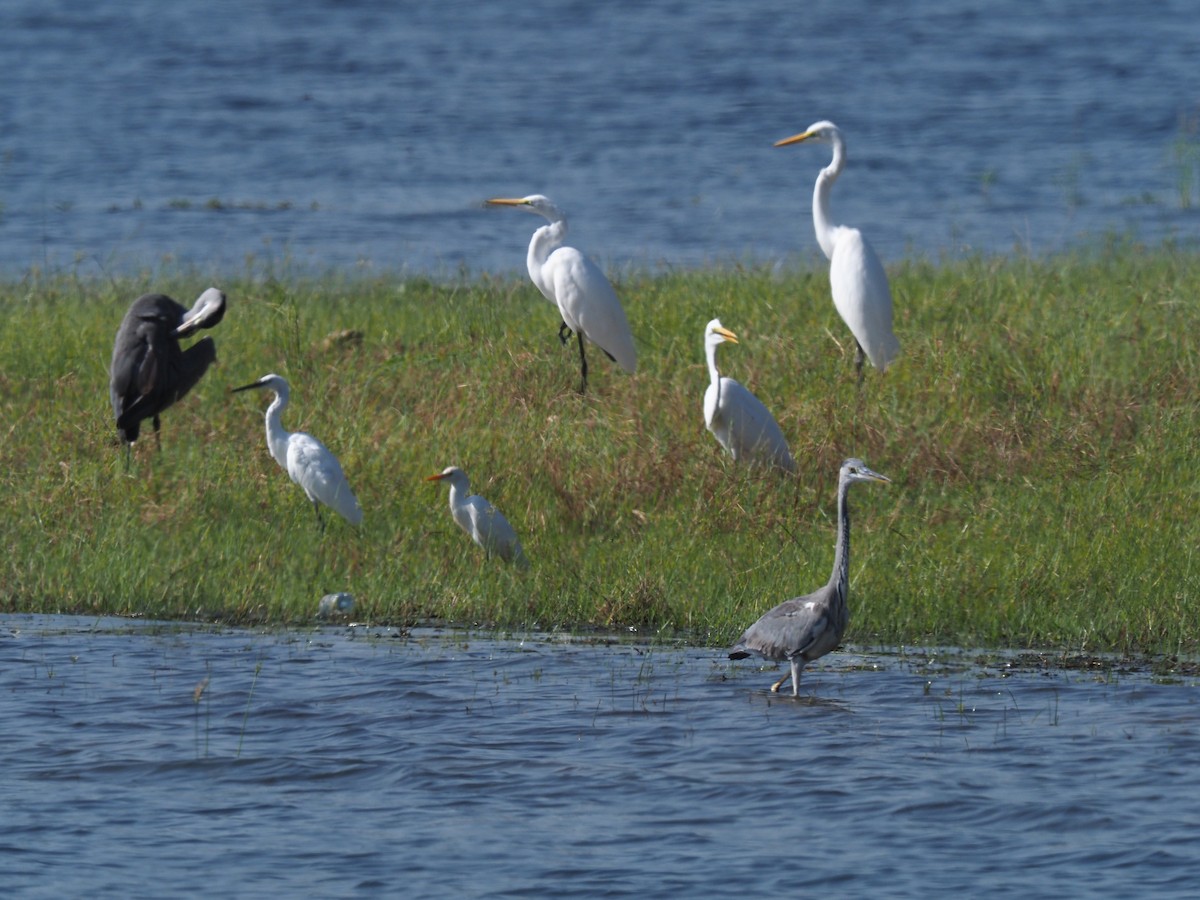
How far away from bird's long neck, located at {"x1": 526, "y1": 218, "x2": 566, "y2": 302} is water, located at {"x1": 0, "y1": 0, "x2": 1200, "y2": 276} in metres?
2.87

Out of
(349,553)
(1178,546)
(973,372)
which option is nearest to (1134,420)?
(973,372)

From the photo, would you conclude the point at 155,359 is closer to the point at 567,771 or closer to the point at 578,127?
the point at 567,771

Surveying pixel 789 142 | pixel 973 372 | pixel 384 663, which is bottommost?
pixel 384 663

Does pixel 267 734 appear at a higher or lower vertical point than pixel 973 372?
lower

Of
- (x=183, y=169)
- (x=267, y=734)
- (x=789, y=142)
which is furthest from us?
(x=183, y=169)

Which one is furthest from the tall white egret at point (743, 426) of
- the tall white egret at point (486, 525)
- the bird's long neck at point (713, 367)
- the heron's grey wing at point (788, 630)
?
the heron's grey wing at point (788, 630)

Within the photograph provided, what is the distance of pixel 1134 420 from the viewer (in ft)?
32.1

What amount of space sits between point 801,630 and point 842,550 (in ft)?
1.73

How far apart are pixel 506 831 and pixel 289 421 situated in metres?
5.37

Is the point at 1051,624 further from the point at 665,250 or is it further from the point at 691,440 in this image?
the point at 665,250

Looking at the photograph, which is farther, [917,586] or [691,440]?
[691,440]

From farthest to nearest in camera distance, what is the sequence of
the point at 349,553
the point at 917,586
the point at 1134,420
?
the point at 1134,420, the point at 349,553, the point at 917,586

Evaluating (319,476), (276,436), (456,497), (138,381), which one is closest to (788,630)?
(456,497)

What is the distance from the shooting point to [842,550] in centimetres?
702
